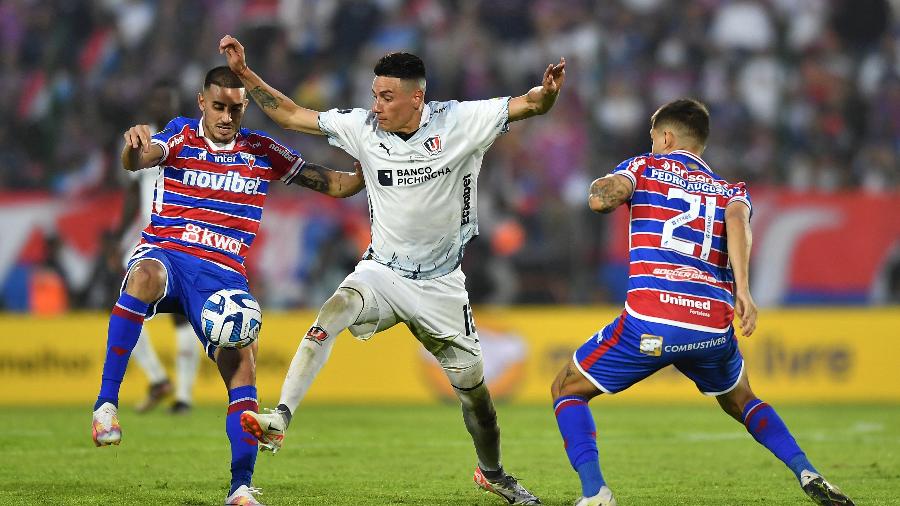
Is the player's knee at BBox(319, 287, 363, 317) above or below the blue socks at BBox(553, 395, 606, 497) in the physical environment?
above

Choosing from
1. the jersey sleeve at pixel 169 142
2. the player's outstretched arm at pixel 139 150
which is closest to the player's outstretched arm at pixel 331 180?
the jersey sleeve at pixel 169 142

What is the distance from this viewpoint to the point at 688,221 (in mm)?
6457

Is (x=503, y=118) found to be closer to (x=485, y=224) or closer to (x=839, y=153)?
(x=485, y=224)

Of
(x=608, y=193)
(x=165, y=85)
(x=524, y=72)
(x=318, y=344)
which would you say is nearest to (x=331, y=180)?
(x=318, y=344)

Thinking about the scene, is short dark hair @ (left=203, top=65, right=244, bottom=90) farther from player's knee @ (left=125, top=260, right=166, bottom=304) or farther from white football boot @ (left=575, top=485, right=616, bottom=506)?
white football boot @ (left=575, top=485, right=616, bottom=506)

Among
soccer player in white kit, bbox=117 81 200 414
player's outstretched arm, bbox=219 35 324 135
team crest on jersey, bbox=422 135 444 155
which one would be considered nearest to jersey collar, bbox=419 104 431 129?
team crest on jersey, bbox=422 135 444 155

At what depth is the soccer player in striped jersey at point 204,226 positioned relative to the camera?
21.5 ft

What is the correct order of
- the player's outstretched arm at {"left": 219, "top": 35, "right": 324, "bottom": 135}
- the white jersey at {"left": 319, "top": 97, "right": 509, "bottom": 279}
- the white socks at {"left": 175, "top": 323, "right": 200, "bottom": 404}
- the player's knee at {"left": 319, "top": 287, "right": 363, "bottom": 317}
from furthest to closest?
1. the white socks at {"left": 175, "top": 323, "right": 200, "bottom": 404}
2. the player's outstretched arm at {"left": 219, "top": 35, "right": 324, "bottom": 135}
3. the white jersey at {"left": 319, "top": 97, "right": 509, "bottom": 279}
4. the player's knee at {"left": 319, "top": 287, "right": 363, "bottom": 317}

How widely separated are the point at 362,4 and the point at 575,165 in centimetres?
389

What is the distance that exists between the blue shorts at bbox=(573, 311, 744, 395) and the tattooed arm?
1.92 ft

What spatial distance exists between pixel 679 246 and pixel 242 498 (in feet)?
8.23

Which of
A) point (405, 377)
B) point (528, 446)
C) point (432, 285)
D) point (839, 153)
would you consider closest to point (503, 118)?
point (432, 285)

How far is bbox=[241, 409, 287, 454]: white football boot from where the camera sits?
5.96 meters

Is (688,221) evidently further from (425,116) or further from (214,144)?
(214,144)
